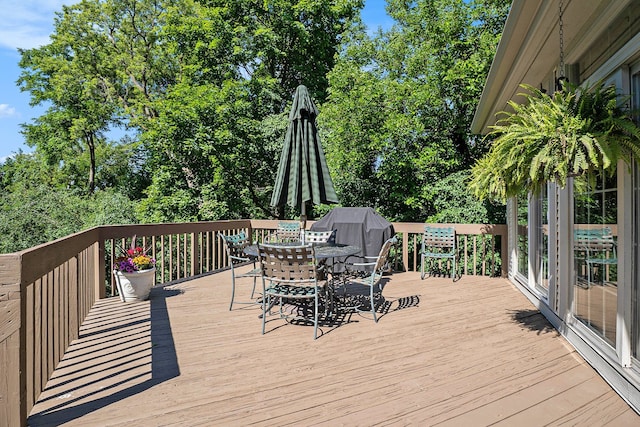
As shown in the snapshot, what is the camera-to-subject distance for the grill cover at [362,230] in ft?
19.8

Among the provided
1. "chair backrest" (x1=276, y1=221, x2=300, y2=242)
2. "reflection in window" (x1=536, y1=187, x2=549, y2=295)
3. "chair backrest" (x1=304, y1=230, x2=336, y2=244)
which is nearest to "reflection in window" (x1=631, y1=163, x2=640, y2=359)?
"reflection in window" (x1=536, y1=187, x2=549, y2=295)

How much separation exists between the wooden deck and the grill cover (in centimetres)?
186

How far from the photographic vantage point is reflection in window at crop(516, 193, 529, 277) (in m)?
5.11

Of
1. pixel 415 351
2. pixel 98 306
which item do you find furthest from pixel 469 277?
pixel 98 306

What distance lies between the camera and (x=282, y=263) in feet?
11.3

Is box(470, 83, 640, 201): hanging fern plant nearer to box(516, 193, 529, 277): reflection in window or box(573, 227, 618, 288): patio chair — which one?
box(573, 227, 618, 288): patio chair

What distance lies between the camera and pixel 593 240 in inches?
113

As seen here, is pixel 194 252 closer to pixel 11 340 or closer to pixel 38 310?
pixel 38 310

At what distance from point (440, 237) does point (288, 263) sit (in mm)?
3613

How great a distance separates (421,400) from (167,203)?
10626 mm

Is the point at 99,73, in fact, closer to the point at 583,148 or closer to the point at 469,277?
the point at 469,277

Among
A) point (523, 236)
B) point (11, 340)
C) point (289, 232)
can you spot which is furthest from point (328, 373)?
point (289, 232)

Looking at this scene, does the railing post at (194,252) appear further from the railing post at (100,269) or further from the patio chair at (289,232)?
the railing post at (100,269)

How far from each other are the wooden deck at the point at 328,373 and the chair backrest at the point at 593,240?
32.0 inches
